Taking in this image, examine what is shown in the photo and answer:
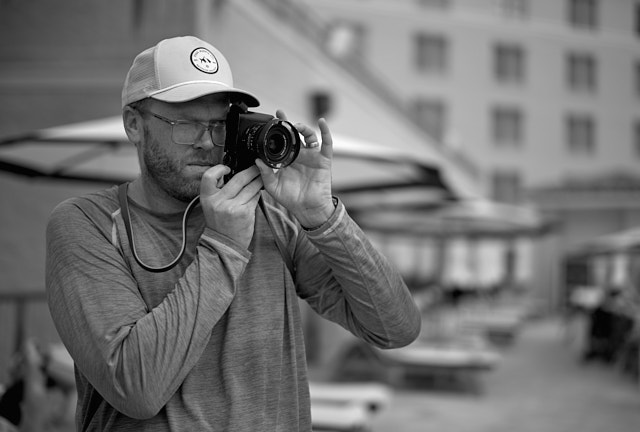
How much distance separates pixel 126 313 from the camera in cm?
151

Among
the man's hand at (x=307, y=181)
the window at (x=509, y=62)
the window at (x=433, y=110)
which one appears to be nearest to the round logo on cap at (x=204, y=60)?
the man's hand at (x=307, y=181)

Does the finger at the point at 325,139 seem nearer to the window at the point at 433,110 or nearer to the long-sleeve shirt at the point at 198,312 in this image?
the long-sleeve shirt at the point at 198,312

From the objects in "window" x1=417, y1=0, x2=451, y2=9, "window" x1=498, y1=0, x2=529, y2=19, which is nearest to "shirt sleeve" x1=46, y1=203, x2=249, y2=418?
"window" x1=417, y1=0, x2=451, y2=9

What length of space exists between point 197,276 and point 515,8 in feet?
107

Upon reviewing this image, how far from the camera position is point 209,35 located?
7855mm

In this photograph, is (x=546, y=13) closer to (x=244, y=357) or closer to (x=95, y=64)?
(x=95, y=64)

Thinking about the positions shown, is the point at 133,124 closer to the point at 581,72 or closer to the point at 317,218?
the point at 317,218

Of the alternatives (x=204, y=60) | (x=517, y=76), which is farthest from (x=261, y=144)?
(x=517, y=76)

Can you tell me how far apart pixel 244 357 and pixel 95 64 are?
23.1 ft

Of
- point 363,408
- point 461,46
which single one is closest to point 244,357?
point 363,408

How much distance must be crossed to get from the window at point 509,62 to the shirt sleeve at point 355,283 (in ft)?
100

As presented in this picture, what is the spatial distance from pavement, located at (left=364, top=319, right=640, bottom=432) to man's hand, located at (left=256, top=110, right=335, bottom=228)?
6335 millimetres

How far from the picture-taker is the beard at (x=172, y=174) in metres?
1.69

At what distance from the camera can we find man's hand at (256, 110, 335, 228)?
1686 millimetres
